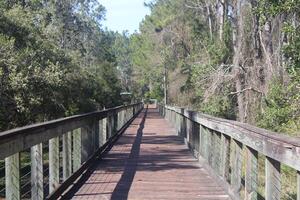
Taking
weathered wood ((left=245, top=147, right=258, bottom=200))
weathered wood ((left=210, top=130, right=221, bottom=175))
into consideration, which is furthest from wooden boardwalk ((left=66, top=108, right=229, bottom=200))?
weathered wood ((left=245, top=147, right=258, bottom=200))

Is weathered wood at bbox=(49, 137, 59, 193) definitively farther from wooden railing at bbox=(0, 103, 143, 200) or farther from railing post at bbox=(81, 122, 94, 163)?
railing post at bbox=(81, 122, 94, 163)

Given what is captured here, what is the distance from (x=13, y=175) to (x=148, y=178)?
4578 mm

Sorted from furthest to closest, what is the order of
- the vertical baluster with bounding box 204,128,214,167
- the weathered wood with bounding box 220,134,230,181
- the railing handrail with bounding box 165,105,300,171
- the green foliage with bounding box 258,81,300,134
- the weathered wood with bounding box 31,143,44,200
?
1. the green foliage with bounding box 258,81,300,134
2. the vertical baluster with bounding box 204,128,214,167
3. the weathered wood with bounding box 220,134,230,181
4. the weathered wood with bounding box 31,143,44,200
5. the railing handrail with bounding box 165,105,300,171

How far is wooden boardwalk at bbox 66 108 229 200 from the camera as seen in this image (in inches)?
311

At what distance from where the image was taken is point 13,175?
5156mm

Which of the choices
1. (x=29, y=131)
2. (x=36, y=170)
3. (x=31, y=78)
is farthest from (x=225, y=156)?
(x=31, y=78)

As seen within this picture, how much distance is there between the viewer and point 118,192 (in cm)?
801

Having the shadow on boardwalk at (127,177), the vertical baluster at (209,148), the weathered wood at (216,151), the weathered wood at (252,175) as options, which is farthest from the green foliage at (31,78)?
the weathered wood at (252,175)

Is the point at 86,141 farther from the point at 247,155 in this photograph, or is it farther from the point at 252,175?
the point at 252,175

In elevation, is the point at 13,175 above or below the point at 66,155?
above

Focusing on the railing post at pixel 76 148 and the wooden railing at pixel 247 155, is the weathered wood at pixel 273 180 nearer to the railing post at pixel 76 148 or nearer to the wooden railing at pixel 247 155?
the wooden railing at pixel 247 155

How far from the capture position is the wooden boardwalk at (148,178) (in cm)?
789

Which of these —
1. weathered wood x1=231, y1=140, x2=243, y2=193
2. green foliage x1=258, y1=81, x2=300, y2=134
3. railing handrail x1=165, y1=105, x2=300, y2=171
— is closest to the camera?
railing handrail x1=165, y1=105, x2=300, y2=171

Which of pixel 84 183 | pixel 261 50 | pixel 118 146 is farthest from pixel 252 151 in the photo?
pixel 261 50
